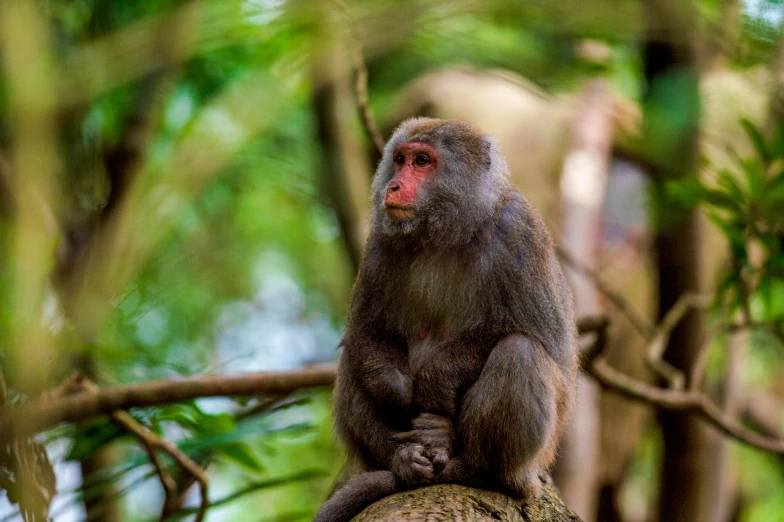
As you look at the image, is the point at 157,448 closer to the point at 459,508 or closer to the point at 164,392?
the point at 164,392

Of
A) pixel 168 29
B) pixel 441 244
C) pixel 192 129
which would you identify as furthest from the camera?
pixel 192 129

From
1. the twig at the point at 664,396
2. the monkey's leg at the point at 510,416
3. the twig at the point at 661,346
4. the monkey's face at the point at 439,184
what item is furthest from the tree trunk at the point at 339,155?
the monkey's leg at the point at 510,416

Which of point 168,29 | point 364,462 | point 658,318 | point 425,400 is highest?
point 168,29

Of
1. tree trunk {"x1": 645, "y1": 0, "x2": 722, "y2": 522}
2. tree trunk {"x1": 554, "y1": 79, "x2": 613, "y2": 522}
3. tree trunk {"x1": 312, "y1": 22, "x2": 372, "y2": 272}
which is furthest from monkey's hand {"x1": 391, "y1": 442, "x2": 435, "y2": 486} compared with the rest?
tree trunk {"x1": 554, "y1": 79, "x2": 613, "y2": 522}

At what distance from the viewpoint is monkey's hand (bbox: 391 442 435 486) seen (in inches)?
170

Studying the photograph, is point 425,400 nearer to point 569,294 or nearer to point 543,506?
point 543,506

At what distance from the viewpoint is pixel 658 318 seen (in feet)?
29.0

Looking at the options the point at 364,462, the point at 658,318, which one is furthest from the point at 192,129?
the point at 658,318

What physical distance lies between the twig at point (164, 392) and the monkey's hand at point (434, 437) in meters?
1.73

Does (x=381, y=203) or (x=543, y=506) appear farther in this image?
(x=381, y=203)

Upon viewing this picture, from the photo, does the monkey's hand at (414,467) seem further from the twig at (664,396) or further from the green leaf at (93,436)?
the twig at (664,396)

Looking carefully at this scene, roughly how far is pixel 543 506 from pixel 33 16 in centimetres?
409

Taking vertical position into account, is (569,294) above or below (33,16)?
below

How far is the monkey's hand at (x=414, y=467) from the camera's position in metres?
4.33
